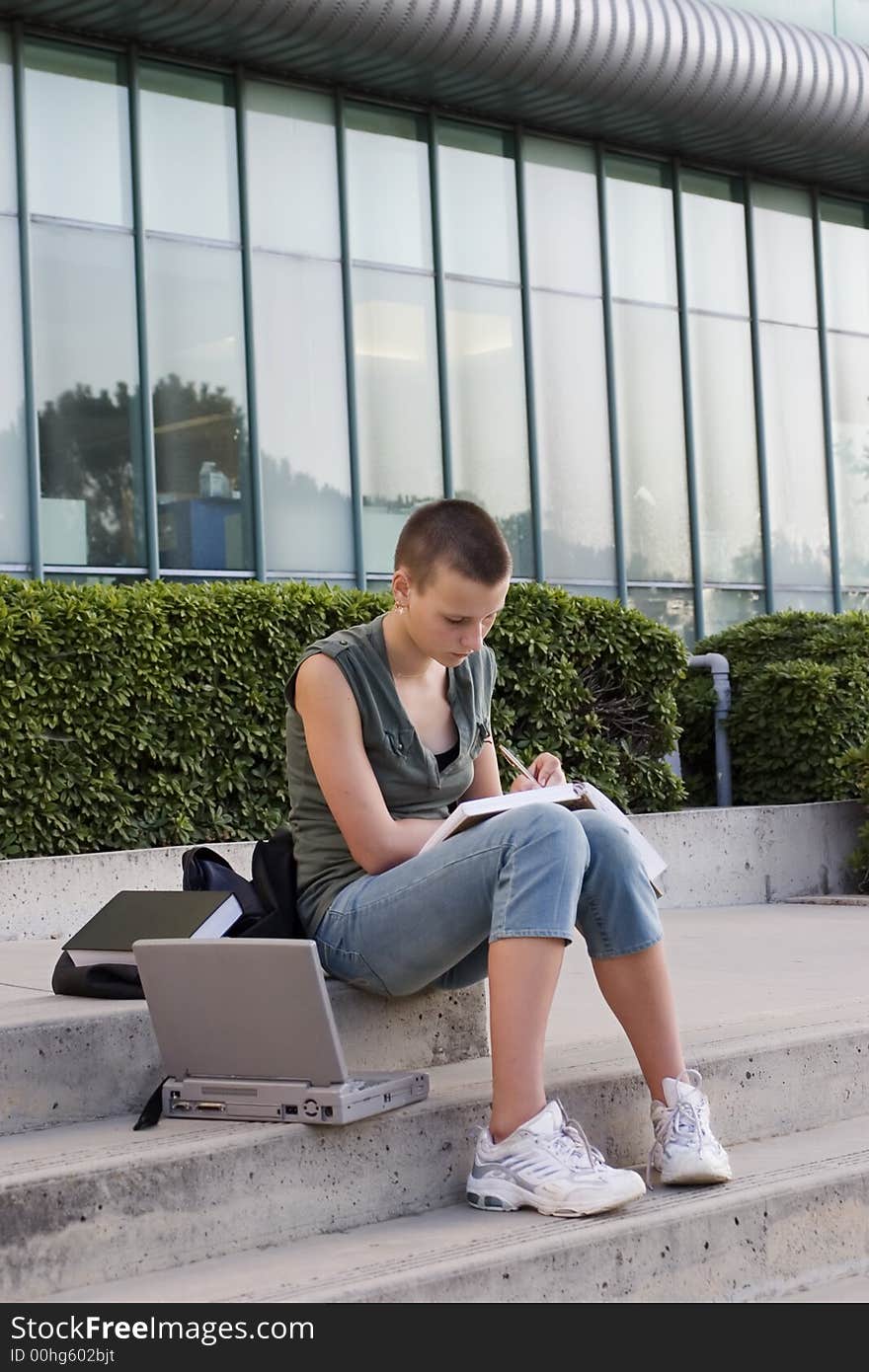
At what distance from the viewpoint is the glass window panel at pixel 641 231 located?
482 inches

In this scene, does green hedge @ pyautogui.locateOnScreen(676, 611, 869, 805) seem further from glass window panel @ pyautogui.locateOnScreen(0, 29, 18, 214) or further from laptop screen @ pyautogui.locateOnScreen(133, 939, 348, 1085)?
laptop screen @ pyautogui.locateOnScreen(133, 939, 348, 1085)

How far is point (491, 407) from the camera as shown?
11578 millimetres

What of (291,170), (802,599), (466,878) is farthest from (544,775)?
(802,599)

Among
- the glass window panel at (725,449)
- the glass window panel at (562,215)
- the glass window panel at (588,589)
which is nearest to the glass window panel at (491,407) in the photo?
the glass window panel at (588,589)

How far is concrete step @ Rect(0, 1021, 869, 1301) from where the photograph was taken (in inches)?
114

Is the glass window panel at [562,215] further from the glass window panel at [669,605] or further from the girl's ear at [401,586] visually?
the girl's ear at [401,586]

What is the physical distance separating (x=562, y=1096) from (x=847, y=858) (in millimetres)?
5863

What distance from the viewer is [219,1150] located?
3.09 meters

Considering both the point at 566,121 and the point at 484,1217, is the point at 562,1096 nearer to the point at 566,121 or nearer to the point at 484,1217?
the point at 484,1217

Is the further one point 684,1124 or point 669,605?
point 669,605

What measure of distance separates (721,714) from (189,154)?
478 centimetres

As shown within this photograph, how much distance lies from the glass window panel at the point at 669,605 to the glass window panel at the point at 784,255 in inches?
97.5

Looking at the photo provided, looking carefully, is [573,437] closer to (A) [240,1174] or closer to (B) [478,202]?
(B) [478,202]
